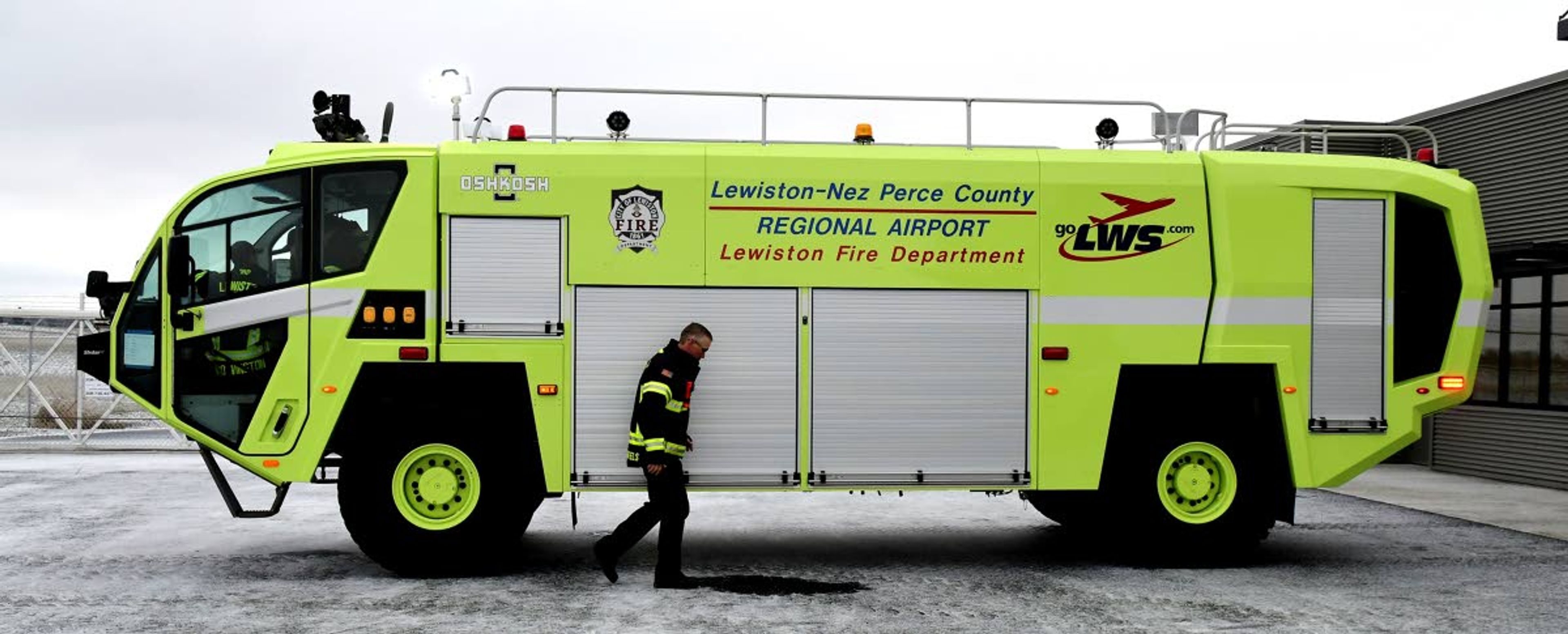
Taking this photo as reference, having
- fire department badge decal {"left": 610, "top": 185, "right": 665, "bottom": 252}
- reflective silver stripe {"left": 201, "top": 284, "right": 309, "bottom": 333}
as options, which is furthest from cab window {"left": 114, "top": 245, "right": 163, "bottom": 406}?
fire department badge decal {"left": 610, "top": 185, "right": 665, "bottom": 252}

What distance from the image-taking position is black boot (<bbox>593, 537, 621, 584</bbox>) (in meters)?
8.72

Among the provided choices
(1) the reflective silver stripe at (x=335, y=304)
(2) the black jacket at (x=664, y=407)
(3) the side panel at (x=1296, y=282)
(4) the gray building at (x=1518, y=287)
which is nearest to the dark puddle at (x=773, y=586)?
(2) the black jacket at (x=664, y=407)

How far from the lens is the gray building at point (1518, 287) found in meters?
15.5

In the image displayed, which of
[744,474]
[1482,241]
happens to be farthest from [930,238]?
[1482,241]

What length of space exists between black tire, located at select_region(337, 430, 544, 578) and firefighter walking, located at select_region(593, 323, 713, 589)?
756 mm

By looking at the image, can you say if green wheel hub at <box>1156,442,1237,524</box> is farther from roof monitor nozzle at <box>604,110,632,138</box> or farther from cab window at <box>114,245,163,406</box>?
cab window at <box>114,245,163,406</box>

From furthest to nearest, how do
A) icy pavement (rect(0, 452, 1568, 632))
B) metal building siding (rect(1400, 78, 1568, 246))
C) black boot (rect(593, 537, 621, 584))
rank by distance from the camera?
metal building siding (rect(1400, 78, 1568, 246)) < black boot (rect(593, 537, 621, 584)) < icy pavement (rect(0, 452, 1568, 632))

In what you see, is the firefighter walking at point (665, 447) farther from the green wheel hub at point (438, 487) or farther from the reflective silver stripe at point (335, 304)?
the reflective silver stripe at point (335, 304)

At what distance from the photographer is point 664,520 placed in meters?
8.60

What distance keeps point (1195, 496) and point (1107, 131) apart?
2.74 metres

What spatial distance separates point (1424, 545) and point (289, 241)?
9.04 m

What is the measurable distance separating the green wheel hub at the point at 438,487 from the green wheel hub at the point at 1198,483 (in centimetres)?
484

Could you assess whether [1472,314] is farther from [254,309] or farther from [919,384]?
[254,309]

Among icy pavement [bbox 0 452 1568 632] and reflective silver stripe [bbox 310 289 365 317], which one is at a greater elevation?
reflective silver stripe [bbox 310 289 365 317]
